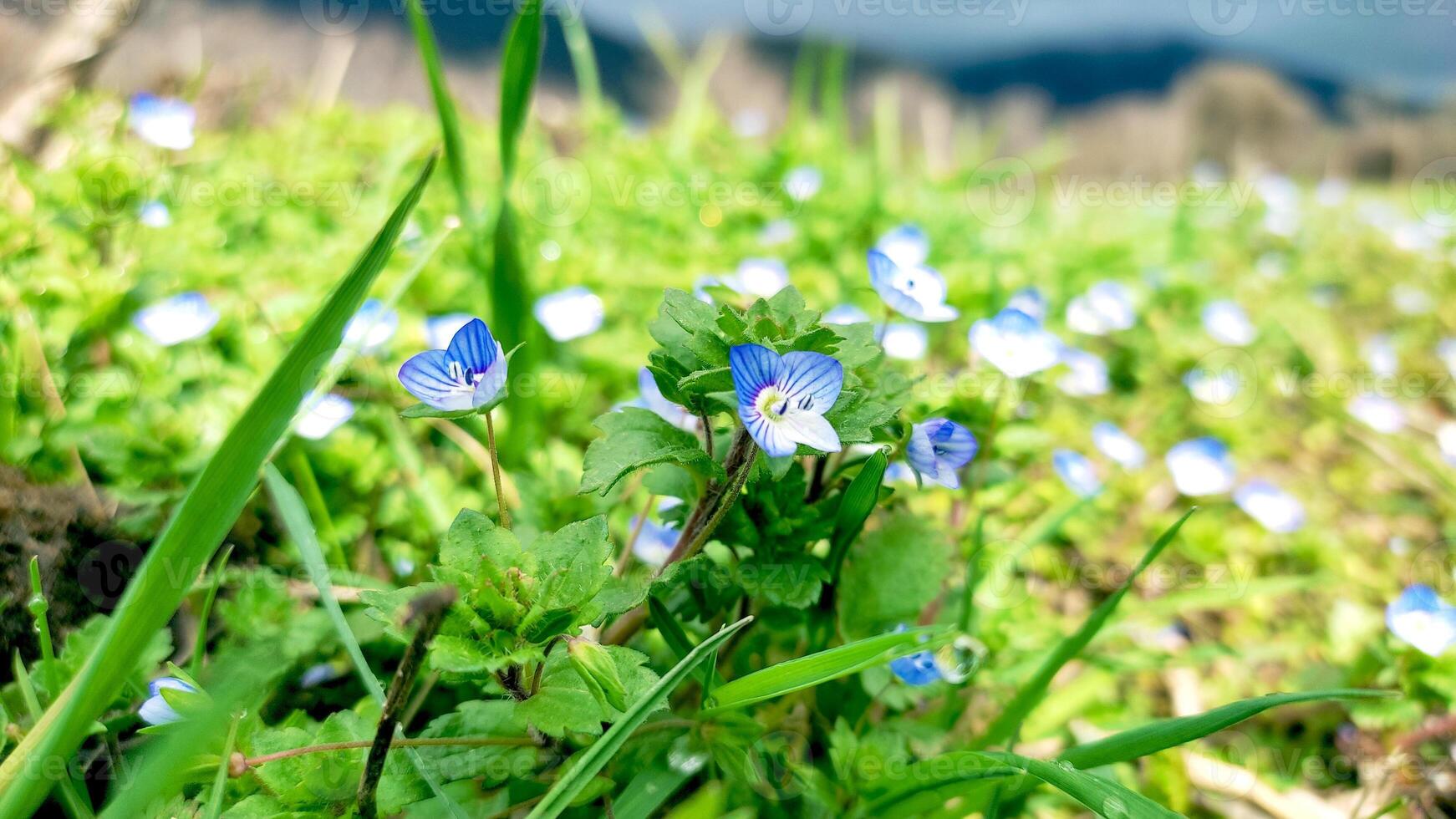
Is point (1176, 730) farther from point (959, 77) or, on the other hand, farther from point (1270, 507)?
point (959, 77)

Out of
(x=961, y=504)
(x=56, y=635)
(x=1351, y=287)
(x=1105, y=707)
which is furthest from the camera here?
(x=1351, y=287)

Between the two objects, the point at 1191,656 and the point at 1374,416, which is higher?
the point at 1191,656

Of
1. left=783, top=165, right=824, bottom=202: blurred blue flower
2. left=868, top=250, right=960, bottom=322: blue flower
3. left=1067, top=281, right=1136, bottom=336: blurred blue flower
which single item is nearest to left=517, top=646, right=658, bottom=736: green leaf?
left=868, top=250, right=960, bottom=322: blue flower

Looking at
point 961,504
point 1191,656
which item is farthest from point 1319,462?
point 961,504

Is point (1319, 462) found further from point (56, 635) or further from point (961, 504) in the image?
point (56, 635)

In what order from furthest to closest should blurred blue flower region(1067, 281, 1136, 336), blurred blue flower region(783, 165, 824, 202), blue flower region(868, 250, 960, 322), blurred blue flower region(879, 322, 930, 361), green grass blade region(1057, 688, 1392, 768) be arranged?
1. blurred blue flower region(783, 165, 824, 202)
2. blurred blue flower region(1067, 281, 1136, 336)
3. blurred blue flower region(879, 322, 930, 361)
4. blue flower region(868, 250, 960, 322)
5. green grass blade region(1057, 688, 1392, 768)

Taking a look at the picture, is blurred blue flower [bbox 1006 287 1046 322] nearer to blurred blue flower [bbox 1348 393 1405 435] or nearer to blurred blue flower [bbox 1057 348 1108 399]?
blurred blue flower [bbox 1057 348 1108 399]
